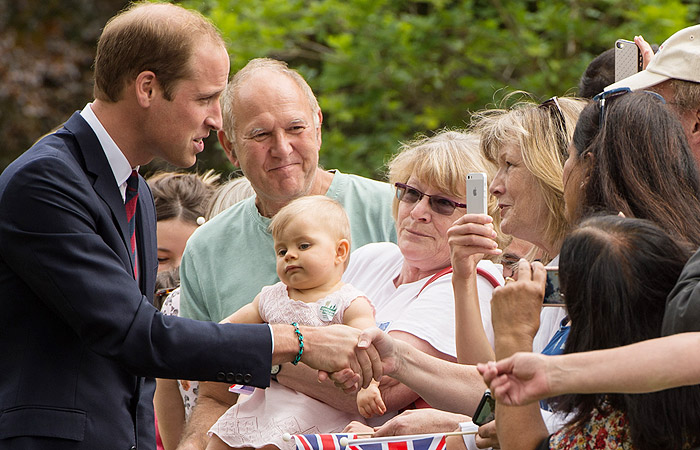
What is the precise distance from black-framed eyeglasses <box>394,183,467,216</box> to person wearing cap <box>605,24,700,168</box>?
0.73 m

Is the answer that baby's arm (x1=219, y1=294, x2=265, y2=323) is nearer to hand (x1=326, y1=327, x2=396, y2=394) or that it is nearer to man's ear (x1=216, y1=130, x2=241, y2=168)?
hand (x1=326, y1=327, x2=396, y2=394)

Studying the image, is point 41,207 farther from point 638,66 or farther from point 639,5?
point 639,5

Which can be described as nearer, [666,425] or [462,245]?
[666,425]

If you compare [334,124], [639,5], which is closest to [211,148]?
[334,124]

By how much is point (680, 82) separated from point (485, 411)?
1496mm

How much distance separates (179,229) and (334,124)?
17.2ft

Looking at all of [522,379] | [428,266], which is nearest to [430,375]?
[428,266]

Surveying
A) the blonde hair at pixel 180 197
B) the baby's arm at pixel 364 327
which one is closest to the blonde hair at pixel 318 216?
the baby's arm at pixel 364 327

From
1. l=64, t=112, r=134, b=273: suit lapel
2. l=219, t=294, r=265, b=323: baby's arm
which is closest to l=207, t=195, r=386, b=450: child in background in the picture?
l=219, t=294, r=265, b=323: baby's arm

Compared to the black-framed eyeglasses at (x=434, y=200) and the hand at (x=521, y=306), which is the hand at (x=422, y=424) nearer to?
the hand at (x=521, y=306)

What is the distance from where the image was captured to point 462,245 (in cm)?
325

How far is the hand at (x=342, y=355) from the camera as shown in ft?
10.5

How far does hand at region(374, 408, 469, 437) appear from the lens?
3.05 meters

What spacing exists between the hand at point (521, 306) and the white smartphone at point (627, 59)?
1598 millimetres
